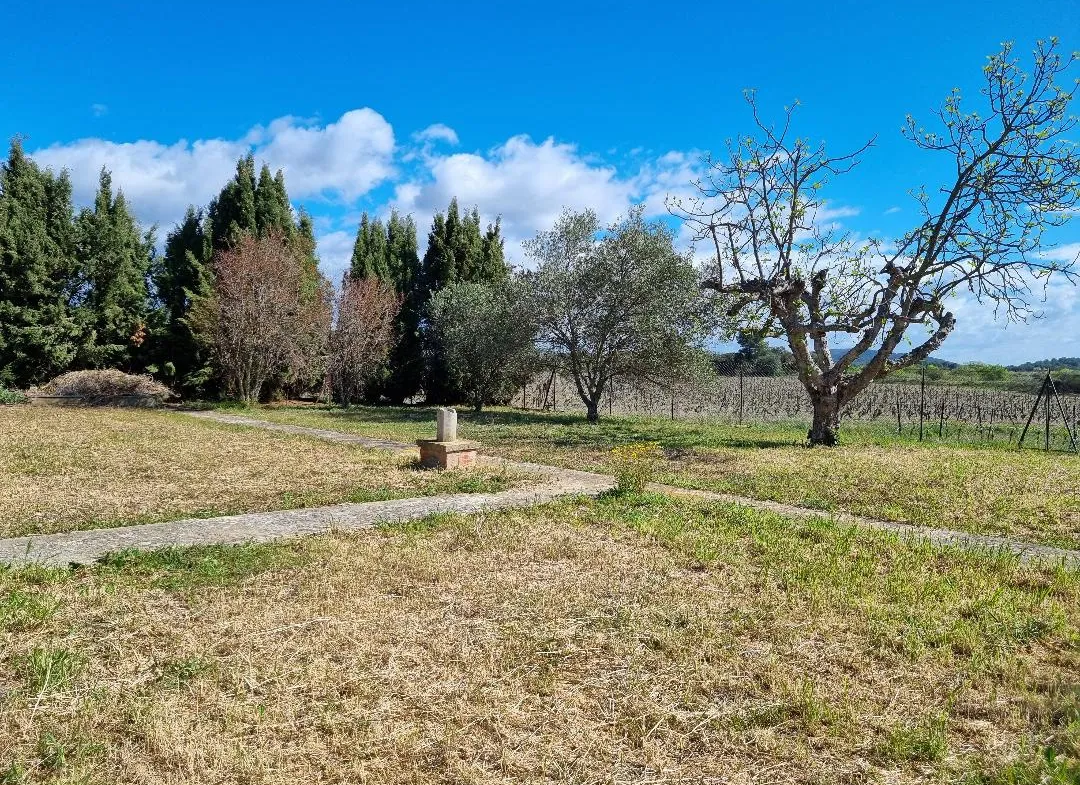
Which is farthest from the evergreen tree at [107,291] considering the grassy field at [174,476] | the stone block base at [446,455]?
the stone block base at [446,455]

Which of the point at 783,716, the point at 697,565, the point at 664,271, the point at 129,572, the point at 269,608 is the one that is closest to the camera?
the point at 783,716

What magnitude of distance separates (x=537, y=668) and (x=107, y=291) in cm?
2521

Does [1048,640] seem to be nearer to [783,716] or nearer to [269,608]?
[783,716]

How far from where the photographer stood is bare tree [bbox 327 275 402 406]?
23156mm

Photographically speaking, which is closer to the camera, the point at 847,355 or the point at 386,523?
the point at 386,523

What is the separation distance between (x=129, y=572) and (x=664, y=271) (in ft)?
50.1

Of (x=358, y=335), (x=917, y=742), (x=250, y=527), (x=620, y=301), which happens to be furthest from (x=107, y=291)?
(x=917, y=742)

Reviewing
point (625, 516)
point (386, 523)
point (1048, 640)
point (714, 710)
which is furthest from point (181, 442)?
point (1048, 640)

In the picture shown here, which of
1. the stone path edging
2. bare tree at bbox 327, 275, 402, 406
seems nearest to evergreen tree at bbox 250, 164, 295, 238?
bare tree at bbox 327, 275, 402, 406

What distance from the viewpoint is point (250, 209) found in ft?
83.5

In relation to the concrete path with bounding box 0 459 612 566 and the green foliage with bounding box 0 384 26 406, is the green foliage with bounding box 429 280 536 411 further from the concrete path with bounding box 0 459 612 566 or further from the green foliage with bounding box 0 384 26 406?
the green foliage with bounding box 0 384 26 406

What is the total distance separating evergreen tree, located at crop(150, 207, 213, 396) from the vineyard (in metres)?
12.2

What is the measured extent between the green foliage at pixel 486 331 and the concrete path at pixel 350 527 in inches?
465

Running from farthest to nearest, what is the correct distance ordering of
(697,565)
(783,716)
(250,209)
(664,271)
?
(250,209)
(664,271)
(697,565)
(783,716)
